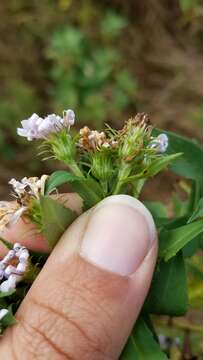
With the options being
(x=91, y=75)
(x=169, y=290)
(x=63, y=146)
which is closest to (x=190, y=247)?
(x=169, y=290)

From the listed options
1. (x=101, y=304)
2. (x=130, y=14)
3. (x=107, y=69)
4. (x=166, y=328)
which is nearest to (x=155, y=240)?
(x=101, y=304)

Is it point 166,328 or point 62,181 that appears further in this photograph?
point 166,328

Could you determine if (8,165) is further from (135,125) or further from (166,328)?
(135,125)

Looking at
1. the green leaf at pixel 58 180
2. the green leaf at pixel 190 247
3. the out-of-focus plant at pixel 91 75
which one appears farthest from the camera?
the out-of-focus plant at pixel 91 75

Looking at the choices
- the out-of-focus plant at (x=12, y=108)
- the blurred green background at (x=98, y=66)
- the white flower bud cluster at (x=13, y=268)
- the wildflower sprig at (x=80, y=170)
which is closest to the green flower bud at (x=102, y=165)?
the wildflower sprig at (x=80, y=170)

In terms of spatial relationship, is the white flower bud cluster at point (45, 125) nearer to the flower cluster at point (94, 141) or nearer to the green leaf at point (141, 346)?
the flower cluster at point (94, 141)

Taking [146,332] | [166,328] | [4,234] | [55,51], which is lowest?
[166,328]

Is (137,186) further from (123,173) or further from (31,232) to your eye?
(31,232)
